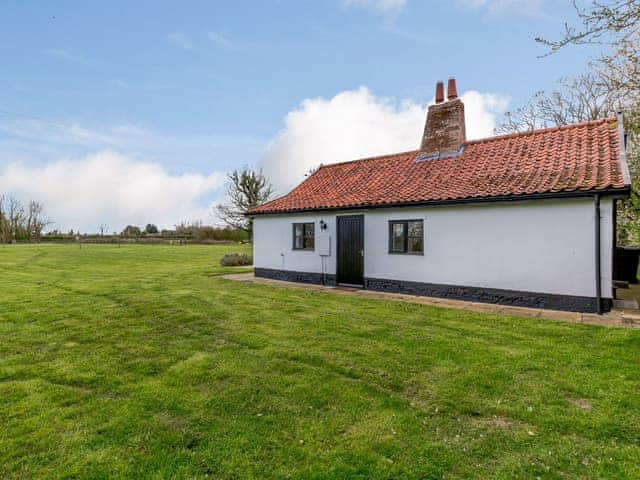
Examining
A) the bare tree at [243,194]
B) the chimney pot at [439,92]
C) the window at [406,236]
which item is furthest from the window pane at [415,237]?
the bare tree at [243,194]

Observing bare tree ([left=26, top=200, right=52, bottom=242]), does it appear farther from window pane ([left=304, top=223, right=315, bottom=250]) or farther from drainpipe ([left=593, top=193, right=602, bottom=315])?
drainpipe ([left=593, top=193, right=602, bottom=315])

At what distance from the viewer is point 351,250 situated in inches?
440

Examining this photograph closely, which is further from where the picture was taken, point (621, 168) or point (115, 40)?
point (115, 40)

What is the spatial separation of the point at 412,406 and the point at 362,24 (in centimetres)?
1284

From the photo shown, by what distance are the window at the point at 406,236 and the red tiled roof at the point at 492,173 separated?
0.70 meters

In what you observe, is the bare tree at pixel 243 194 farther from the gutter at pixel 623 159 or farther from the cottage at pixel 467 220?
the gutter at pixel 623 159

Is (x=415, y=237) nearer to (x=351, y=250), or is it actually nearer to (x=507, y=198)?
(x=351, y=250)

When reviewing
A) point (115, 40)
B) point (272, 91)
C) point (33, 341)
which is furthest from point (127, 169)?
point (33, 341)

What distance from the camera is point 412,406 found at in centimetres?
350

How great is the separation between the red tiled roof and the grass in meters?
3.32

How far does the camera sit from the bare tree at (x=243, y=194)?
31062 millimetres

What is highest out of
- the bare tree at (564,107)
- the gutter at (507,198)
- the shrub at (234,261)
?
the bare tree at (564,107)

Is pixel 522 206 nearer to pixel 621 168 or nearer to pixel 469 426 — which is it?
pixel 621 168

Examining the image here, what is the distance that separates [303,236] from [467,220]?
5.66 meters
